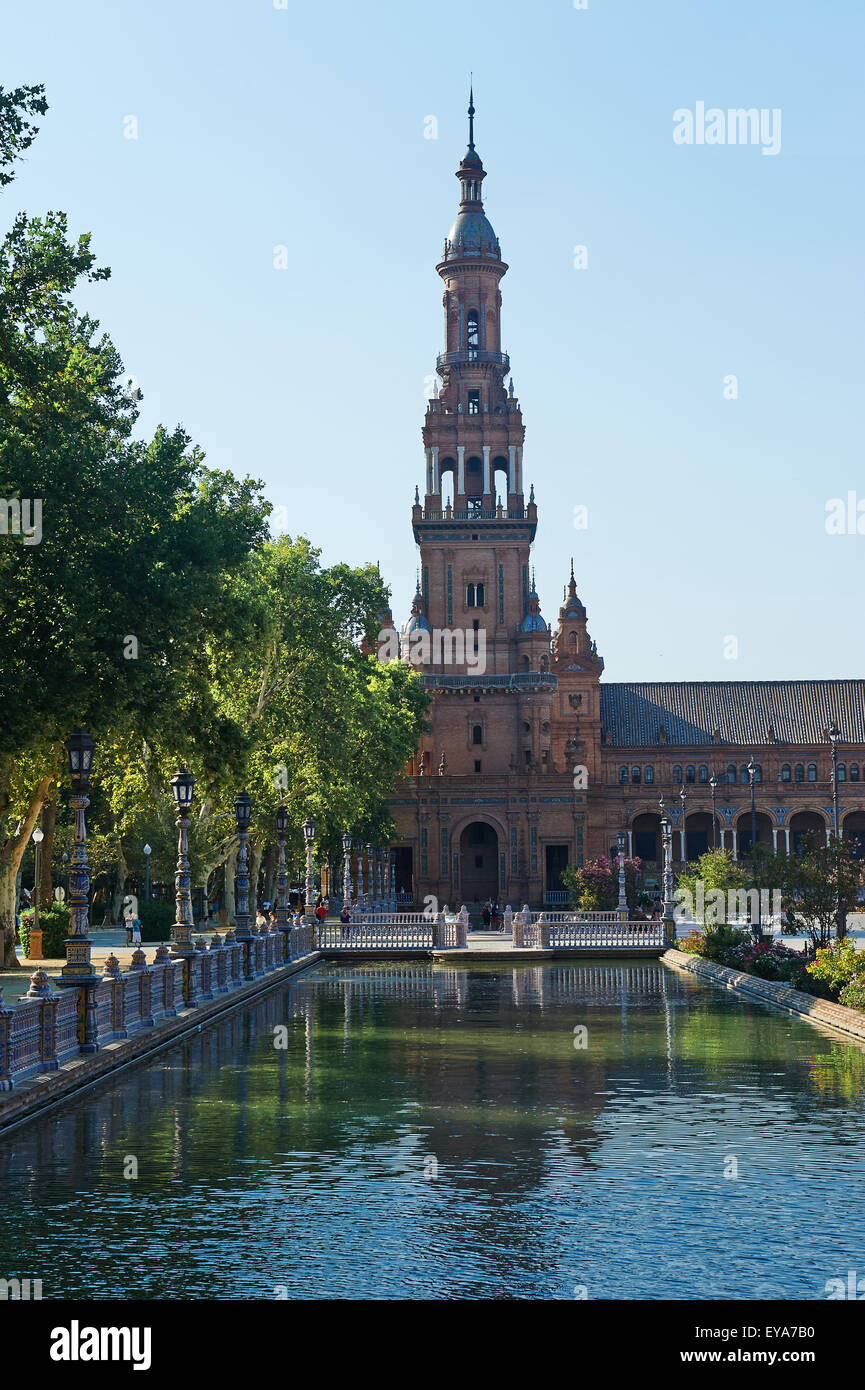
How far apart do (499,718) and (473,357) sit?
2313 cm

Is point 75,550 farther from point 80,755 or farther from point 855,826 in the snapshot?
point 855,826

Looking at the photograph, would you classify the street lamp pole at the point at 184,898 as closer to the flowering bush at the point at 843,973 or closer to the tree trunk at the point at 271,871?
the flowering bush at the point at 843,973

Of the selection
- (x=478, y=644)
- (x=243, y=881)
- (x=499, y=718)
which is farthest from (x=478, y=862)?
(x=243, y=881)

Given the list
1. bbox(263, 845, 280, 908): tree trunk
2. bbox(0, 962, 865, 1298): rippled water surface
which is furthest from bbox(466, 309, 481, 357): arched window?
bbox(0, 962, 865, 1298): rippled water surface

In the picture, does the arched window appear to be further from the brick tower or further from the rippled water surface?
the rippled water surface

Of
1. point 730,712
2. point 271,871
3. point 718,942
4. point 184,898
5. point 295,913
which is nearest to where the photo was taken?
point 184,898

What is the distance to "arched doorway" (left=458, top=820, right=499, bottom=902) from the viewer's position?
328 feet

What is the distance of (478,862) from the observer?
101000 millimetres

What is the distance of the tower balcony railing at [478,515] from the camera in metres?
98.9

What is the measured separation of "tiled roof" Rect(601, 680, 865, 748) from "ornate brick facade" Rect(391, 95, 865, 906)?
1869 mm

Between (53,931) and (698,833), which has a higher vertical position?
(698,833)

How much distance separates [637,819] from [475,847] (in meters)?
14.2
